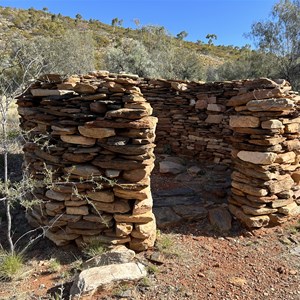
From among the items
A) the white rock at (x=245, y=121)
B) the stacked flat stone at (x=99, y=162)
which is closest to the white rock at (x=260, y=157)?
the white rock at (x=245, y=121)

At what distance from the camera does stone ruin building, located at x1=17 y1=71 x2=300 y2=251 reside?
10.6 ft

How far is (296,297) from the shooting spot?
274 cm

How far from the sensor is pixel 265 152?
3.74 meters

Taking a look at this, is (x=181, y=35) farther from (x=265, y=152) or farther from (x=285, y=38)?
(x=265, y=152)

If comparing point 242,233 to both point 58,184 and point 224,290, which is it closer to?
point 224,290

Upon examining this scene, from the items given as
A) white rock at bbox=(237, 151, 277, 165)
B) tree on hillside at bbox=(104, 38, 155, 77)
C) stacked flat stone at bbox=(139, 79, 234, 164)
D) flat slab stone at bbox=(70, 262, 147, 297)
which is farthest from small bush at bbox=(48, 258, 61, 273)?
tree on hillside at bbox=(104, 38, 155, 77)

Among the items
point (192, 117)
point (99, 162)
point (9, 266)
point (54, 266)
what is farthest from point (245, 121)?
point (9, 266)

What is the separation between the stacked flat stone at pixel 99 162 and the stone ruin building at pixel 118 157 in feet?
0.04

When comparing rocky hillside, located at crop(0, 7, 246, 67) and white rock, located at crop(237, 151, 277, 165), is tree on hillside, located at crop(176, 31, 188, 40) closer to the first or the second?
rocky hillside, located at crop(0, 7, 246, 67)

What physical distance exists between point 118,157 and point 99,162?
0.23 metres

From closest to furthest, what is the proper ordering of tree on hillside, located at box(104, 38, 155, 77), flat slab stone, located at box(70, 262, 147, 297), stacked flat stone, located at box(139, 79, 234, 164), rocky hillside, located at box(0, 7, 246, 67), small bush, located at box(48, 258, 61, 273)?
1. flat slab stone, located at box(70, 262, 147, 297)
2. small bush, located at box(48, 258, 61, 273)
3. stacked flat stone, located at box(139, 79, 234, 164)
4. tree on hillside, located at box(104, 38, 155, 77)
5. rocky hillside, located at box(0, 7, 246, 67)

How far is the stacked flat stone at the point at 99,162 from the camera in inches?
126

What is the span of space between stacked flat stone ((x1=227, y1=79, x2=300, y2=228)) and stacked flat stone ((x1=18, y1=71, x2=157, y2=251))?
1.42 m

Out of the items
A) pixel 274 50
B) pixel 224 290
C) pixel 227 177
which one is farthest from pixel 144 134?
pixel 274 50
